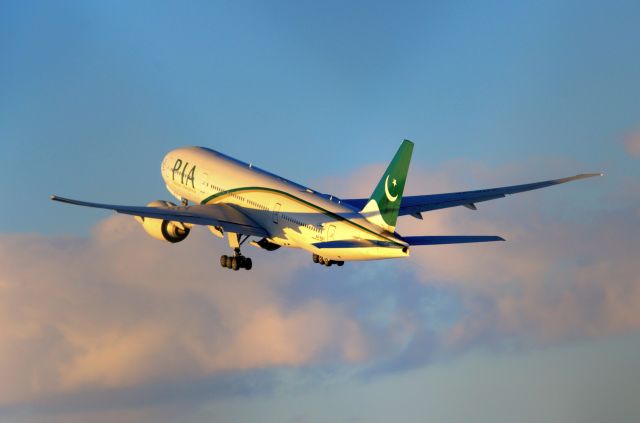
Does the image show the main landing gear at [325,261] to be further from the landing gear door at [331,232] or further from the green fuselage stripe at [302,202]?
the landing gear door at [331,232]

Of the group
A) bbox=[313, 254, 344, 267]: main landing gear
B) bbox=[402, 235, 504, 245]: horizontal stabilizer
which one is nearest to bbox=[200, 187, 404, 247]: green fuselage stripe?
bbox=[402, 235, 504, 245]: horizontal stabilizer

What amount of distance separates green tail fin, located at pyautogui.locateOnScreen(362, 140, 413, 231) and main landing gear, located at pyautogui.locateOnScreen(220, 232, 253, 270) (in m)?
11.7

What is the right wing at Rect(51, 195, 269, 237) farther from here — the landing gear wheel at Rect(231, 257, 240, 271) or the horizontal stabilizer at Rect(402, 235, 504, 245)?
the horizontal stabilizer at Rect(402, 235, 504, 245)

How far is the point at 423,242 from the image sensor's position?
71562 millimetres

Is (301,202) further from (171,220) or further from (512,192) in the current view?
(512,192)

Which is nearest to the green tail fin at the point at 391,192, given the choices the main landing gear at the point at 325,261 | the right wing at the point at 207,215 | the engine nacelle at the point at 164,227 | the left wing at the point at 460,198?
the main landing gear at the point at 325,261

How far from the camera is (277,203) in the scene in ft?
257

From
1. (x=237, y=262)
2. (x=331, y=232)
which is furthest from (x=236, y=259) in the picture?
(x=331, y=232)

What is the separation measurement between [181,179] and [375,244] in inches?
867

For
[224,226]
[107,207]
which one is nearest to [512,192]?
[224,226]

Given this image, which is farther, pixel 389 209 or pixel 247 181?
pixel 247 181

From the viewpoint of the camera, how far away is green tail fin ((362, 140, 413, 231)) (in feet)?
225

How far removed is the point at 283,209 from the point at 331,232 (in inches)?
200

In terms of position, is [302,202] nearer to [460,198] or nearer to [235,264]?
[235,264]
